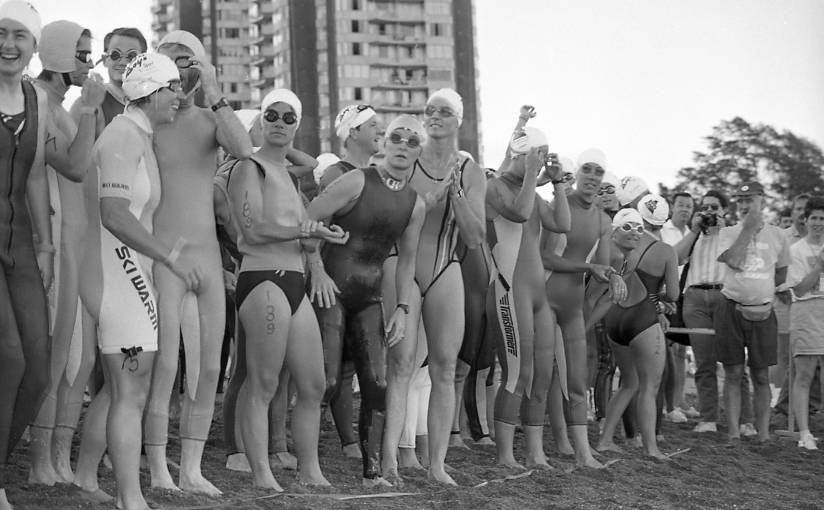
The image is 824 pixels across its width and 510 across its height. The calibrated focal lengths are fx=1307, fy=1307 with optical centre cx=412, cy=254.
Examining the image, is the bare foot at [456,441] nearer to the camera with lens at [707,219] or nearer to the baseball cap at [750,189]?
the camera with lens at [707,219]

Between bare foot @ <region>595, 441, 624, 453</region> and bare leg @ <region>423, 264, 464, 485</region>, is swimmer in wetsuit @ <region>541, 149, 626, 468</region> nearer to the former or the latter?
bare foot @ <region>595, 441, 624, 453</region>

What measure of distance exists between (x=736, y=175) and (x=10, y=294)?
135 ft

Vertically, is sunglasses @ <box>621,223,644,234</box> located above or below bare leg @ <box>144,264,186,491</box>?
above

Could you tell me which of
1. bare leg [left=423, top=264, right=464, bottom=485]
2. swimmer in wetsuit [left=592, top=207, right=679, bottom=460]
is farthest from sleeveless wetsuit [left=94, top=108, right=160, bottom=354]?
swimmer in wetsuit [left=592, top=207, right=679, bottom=460]

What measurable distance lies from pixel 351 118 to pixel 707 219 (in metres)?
4.83

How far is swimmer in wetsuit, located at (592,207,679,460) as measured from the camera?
1027cm

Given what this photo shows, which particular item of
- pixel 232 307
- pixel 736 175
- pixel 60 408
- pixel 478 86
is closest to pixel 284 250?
pixel 60 408

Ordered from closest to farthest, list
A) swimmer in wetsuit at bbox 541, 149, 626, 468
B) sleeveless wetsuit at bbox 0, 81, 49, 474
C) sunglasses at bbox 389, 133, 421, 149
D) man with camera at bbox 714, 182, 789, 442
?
sleeveless wetsuit at bbox 0, 81, 49, 474
sunglasses at bbox 389, 133, 421, 149
swimmer in wetsuit at bbox 541, 149, 626, 468
man with camera at bbox 714, 182, 789, 442

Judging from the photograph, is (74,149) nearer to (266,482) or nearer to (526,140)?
(266,482)

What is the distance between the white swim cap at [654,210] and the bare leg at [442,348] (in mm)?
3668

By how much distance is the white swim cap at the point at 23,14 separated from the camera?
6.12 meters

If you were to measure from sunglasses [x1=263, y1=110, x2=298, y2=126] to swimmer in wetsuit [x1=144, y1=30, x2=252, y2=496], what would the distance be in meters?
0.42

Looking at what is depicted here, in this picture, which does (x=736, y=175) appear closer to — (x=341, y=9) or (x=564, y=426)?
(x=564, y=426)

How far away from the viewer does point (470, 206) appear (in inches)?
326
